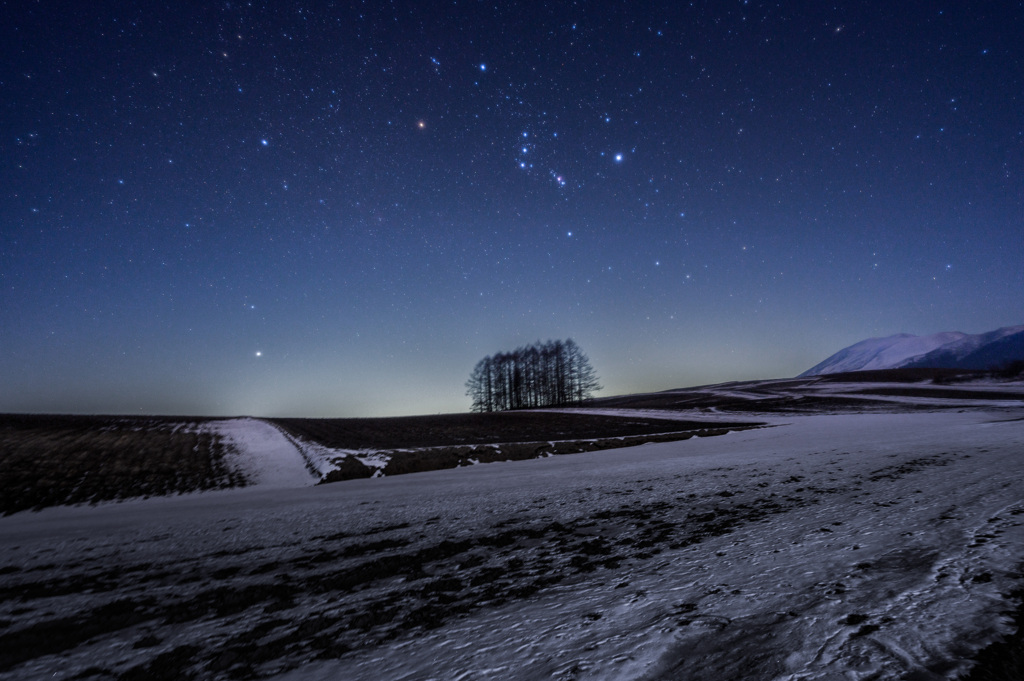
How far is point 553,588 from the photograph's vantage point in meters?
3.68

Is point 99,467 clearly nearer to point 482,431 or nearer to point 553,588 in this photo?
point 482,431

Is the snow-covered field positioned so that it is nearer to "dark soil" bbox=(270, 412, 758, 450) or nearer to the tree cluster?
"dark soil" bbox=(270, 412, 758, 450)

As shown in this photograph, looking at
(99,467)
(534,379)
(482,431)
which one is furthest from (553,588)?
(534,379)

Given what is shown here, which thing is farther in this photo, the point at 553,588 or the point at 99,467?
the point at 99,467

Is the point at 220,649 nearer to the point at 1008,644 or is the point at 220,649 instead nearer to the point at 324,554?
the point at 324,554

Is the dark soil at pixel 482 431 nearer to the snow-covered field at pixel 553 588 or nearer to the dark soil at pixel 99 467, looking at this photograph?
the dark soil at pixel 99 467

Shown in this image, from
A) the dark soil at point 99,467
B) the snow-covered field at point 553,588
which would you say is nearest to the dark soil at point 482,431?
the dark soil at point 99,467

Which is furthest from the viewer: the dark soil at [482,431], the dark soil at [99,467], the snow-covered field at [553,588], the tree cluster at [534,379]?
the tree cluster at [534,379]

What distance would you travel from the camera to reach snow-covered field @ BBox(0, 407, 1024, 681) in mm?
2455

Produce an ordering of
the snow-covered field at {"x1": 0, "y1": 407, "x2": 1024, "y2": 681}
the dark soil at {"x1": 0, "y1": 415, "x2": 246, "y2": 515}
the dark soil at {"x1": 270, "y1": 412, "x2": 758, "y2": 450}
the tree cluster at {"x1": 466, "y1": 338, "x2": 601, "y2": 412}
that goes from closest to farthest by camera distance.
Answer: the snow-covered field at {"x1": 0, "y1": 407, "x2": 1024, "y2": 681} → the dark soil at {"x1": 0, "y1": 415, "x2": 246, "y2": 515} → the dark soil at {"x1": 270, "y1": 412, "x2": 758, "y2": 450} → the tree cluster at {"x1": 466, "y1": 338, "x2": 601, "y2": 412}

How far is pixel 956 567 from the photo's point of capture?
3.40m

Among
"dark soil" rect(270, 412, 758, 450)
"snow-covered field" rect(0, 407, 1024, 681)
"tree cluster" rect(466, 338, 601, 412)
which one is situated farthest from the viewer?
"tree cluster" rect(466, 338, 601, 412)

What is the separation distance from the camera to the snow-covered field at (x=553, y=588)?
2455 mm

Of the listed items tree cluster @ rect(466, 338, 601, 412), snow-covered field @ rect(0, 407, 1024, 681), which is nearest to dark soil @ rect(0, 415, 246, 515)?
snow-covered field @ rect(0, 407, 1024, 681)
